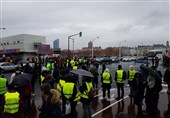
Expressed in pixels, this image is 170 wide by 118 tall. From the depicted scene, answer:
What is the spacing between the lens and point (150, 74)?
923 cm

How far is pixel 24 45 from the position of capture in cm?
6072

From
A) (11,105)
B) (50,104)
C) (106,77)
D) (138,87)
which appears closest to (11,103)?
(11,105)

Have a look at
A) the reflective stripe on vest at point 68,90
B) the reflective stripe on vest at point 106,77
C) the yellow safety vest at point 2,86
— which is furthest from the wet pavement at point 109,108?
the reflective stripe on vest at point 68,90

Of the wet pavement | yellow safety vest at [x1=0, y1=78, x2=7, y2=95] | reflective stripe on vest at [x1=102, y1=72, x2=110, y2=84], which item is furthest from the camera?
reflective stripe on vest at [x1=102, y1=72, x2=110, y2=84]

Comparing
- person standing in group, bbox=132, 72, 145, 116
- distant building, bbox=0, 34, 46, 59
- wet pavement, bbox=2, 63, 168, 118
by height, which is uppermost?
distant building, bbox=0, 34, 46, 59

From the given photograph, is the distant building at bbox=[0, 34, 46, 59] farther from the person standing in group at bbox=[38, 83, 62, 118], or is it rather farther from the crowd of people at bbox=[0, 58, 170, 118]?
the person standing in group at bbox=[38, 83, 62, 118]

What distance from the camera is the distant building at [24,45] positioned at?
200 ft

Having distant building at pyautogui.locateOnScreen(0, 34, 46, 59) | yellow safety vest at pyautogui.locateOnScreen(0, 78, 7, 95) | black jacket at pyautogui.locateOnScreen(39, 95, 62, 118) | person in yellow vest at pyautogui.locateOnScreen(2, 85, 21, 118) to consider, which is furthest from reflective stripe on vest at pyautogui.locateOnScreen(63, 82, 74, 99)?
distant building at pyautogui.locateOnScreen(0, 34, 46, 59)

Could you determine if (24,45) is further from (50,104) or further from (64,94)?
(50,104)

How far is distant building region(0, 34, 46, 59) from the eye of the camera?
200 ft

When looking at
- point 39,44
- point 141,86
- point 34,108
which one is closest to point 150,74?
point 141,86

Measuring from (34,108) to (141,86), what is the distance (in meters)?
4.73

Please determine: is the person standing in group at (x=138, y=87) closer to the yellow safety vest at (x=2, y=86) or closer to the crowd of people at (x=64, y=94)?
the crowd of people at (x=64, y=94)

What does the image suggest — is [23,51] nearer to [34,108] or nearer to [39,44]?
[39,44]
